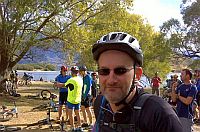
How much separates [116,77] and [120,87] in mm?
63

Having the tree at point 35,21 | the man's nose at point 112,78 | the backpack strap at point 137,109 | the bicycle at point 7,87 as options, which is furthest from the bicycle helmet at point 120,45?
the bicycle at point 7,87

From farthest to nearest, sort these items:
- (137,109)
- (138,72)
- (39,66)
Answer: (39,66)
(138,72)
(137,109)

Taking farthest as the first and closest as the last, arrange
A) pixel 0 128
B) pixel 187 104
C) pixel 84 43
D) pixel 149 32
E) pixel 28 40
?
pixel 149 32
pixel 84 43
pixel 28 40
pixel 0 128
pixel 187 104

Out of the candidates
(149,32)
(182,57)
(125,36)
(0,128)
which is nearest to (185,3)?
(182,57)

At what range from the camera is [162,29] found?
107ft

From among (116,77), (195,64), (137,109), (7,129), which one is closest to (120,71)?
(116,77)

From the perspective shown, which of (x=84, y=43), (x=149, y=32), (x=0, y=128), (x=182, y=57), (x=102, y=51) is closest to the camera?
(x=102, y=51)

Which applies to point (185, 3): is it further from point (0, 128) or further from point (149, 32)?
point (0, 128)

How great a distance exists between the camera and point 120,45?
1823 mm

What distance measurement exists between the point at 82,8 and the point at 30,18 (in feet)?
12.7

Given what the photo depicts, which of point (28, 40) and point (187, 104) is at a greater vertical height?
point (28, 40)

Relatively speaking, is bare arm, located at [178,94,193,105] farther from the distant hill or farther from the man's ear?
the distant hill

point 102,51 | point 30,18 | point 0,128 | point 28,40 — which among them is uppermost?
point 30,18

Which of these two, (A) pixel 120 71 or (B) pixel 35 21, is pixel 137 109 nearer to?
(A) pixel 120 71
